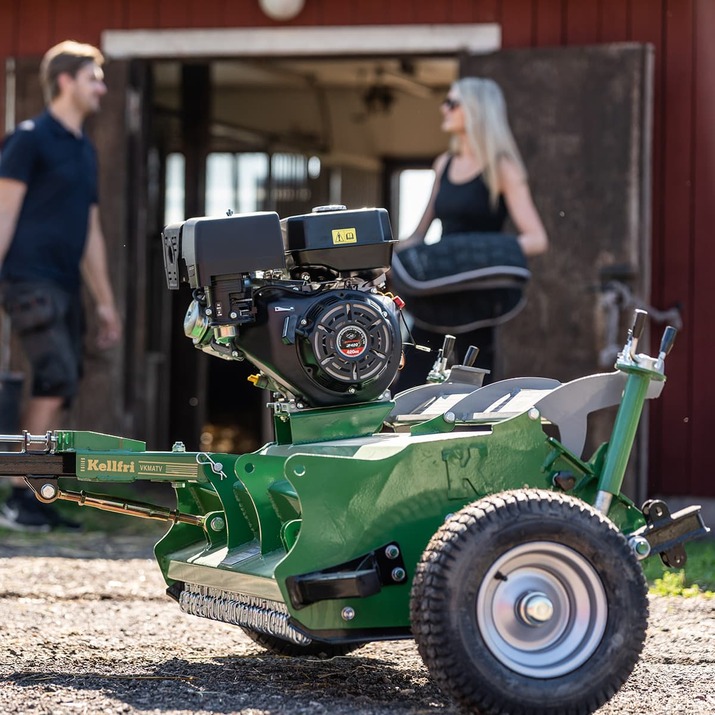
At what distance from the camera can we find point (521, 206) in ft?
21.8

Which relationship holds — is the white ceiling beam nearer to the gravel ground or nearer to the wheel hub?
the gravel ground

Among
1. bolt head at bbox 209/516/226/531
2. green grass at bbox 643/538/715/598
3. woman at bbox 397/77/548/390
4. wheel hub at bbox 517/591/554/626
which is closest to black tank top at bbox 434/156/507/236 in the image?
woman at bbox 397/77/548/390

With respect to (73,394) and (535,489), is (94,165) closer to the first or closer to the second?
(73,394)

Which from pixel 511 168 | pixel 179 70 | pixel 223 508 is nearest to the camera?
pixel 223 508

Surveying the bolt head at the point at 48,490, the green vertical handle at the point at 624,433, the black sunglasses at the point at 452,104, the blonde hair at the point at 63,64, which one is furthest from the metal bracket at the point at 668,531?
the blonde hair at the point at 63,64

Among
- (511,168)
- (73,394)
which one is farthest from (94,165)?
(511,168)

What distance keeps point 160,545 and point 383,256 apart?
1.03 meters

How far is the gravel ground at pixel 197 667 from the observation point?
3494 mm

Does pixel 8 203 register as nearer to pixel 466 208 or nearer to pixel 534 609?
pixel 466 208

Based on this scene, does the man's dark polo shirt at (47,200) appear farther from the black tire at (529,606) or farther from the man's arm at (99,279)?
the black tire at (529,606)

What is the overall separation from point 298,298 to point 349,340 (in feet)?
0.60

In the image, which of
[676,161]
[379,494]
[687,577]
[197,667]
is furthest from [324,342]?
[676,161]

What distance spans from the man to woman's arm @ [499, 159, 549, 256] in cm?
194

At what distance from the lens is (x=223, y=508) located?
381cm
